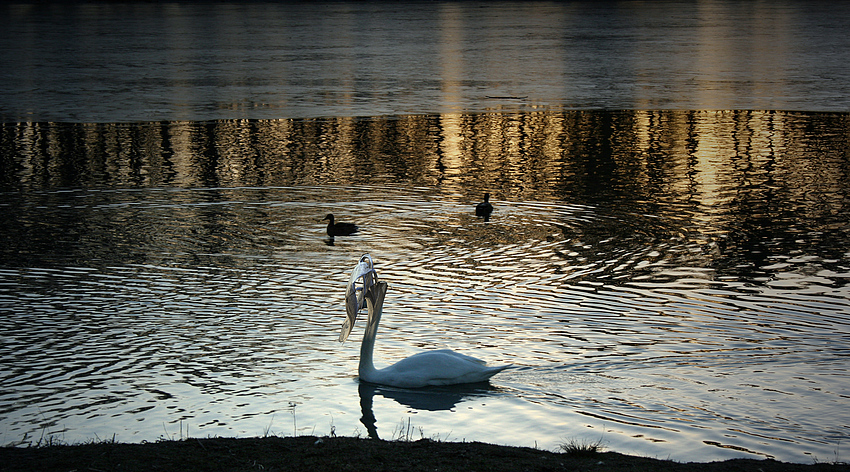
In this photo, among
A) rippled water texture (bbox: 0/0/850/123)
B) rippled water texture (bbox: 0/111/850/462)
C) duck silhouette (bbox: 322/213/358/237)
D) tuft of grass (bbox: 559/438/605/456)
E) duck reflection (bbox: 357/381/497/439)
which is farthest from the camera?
rippled water texture (bbox: 0/0/850/123)

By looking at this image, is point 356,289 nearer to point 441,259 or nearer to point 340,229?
point 441,259

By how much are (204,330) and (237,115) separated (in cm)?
1718

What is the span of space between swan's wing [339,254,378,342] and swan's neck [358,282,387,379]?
76mm

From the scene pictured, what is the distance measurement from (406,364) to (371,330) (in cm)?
40

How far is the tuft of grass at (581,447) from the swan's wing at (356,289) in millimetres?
2126

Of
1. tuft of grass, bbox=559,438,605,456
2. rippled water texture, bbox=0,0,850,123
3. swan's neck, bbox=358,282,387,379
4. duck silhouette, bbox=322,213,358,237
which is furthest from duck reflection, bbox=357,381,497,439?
rippled water texture, bbox=0,0,850,123

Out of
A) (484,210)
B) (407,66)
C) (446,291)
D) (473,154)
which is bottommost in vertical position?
(446,291)

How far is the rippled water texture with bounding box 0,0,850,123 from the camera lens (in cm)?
2728

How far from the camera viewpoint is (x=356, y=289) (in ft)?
26.0

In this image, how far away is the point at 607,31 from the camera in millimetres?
55438

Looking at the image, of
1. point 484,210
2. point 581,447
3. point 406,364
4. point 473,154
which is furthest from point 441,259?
point 473,154

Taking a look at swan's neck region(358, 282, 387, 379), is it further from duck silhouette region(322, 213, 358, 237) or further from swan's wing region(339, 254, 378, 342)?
duck silhouette region(322, 213, 358, 237)

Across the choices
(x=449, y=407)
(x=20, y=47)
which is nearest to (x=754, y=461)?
(x=449, y=407)

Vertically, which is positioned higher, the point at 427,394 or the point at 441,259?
the point at 441,259
